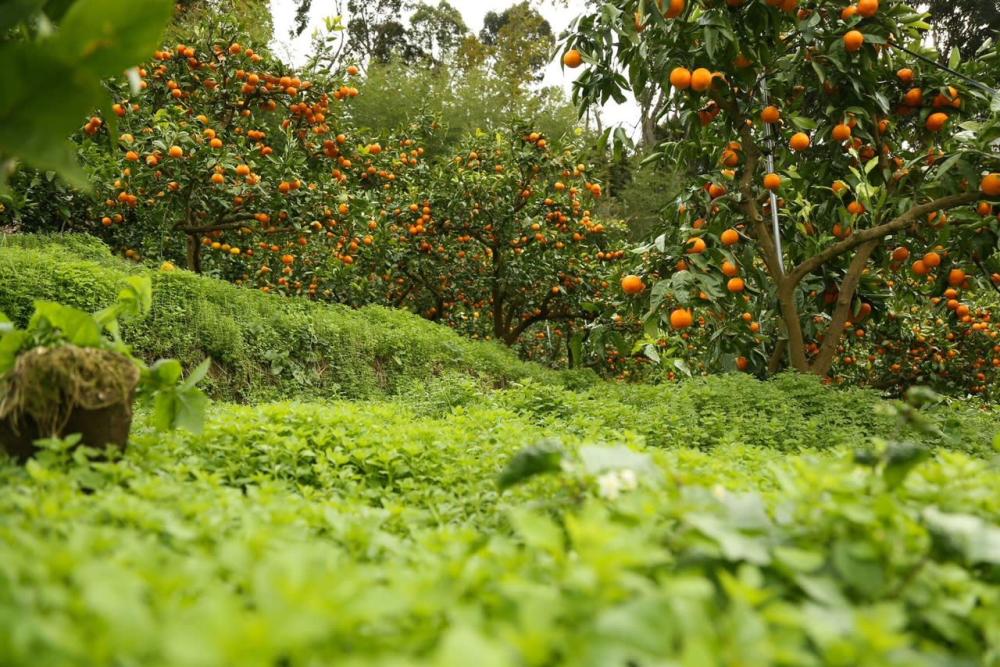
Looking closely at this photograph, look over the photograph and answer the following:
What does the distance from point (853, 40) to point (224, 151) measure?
193 inches

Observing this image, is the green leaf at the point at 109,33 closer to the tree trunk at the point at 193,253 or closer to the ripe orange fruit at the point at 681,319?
the ripe orange fruit at the point at 681,319

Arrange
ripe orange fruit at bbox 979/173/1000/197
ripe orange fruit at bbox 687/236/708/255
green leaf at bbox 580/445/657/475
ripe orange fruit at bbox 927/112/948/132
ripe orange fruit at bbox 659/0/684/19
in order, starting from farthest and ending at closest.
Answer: ripe orange fruit at bbox 927/112/948/132 < ripe orange fruit at bbox 687/236/708/255 < ripe orange fruit at bbox 979/173/1000/197 < ripe orange fruit at bbox 659/0/684/19 < green leaf at bbox 580/445/657/475

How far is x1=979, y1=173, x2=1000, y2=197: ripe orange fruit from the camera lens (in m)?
3.80

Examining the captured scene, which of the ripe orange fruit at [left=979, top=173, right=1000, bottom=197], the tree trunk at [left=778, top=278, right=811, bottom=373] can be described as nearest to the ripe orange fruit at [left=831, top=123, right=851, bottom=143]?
the ripe orange fruit at [left=979, top=173, right=1000, bottom=197]

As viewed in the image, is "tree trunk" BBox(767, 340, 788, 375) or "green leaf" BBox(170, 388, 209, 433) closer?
"green leaf" BBox(170, 388, 209, 433)

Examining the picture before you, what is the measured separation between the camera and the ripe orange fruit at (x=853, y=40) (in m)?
4.04

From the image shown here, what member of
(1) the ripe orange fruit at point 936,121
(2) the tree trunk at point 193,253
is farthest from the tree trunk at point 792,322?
(2) the tree trunk at point 193,253

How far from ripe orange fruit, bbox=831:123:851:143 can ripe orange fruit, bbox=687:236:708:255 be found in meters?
1.25

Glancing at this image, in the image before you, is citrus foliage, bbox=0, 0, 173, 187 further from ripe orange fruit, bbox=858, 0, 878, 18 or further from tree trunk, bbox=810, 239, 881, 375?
tree trunk, bbox=810, 239, 881, 375

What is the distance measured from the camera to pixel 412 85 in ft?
60.4

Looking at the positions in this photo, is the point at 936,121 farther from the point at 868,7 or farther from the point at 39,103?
the point at 39,103

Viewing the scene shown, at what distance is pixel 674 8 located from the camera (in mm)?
3584

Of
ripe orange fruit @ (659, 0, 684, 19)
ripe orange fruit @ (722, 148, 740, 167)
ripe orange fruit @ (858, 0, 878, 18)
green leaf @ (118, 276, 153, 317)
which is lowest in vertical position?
green leaf @ (118, 276, 153, 317)

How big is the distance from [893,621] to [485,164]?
8322 millimetres
